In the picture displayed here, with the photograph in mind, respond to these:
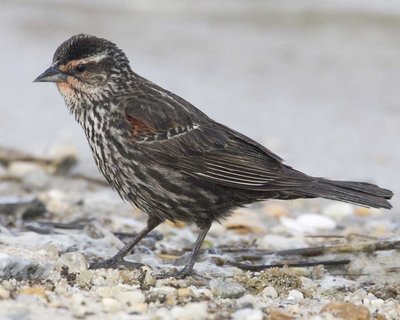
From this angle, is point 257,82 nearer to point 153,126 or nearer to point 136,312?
point 153,126

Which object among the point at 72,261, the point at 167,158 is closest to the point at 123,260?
the point at 72,261

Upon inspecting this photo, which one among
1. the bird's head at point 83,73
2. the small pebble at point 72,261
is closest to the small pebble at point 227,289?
the small pebble at point 72,261

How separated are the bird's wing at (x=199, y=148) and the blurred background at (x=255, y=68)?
3.15m

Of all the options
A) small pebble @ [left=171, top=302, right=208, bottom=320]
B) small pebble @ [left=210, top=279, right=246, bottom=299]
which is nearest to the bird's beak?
small pebble @ [left=210, top=279, right=246, bottom=299]

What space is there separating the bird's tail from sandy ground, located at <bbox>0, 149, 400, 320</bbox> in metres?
0.43

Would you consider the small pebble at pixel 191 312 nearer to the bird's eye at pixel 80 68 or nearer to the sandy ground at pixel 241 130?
the sandy ground at pixel 241 130

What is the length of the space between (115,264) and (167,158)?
71 centimetres

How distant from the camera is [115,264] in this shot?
20.1ft

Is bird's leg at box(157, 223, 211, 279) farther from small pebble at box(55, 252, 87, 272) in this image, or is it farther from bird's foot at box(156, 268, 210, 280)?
small pebble at box(55, 252, 87, 272)

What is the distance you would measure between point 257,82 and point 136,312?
Result: 9.48 metres

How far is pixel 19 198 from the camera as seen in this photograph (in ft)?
25.4

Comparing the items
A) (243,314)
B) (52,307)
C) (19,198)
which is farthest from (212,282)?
(19,198)

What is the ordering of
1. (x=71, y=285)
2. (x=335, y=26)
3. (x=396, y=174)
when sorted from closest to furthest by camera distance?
(x=71, y=285) → (x=396, y=174) → (x=335, y=26)

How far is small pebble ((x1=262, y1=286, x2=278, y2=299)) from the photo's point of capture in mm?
5395
